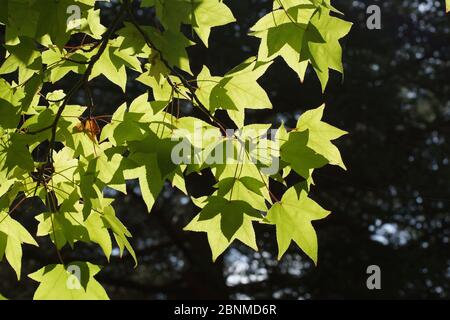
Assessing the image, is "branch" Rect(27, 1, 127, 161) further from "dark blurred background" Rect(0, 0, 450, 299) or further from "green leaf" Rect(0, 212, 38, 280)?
"dark blurred background" Rect(0, 0, 450, 299)

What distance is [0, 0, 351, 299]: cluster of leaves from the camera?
0.86 meters

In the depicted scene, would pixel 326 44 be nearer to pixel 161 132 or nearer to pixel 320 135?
pixel 320 135

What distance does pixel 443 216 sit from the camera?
403cm

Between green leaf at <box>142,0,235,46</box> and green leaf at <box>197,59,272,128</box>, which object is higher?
green leaf at <box>142,0,235,46</box>

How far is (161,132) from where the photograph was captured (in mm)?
912

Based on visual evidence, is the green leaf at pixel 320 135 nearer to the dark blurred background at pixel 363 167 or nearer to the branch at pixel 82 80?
the branch at pixel 82 80

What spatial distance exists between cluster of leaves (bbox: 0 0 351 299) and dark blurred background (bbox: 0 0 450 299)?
2.70 meters

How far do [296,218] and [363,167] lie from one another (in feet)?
10.6

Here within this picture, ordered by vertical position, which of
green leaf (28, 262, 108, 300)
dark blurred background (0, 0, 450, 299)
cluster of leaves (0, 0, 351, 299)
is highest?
dark blurred background (0, 0, 450, 299)

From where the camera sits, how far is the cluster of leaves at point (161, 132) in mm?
862

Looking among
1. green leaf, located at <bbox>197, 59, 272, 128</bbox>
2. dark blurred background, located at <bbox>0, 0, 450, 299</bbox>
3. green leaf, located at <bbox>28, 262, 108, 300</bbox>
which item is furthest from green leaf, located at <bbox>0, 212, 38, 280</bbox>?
dark blurred background, located at <bbox>0, 0, 450, 299</bbox>

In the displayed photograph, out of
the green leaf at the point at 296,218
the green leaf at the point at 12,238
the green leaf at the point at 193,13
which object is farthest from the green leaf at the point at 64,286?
the green leaf at the point at 193,13

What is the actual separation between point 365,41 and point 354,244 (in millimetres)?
1455

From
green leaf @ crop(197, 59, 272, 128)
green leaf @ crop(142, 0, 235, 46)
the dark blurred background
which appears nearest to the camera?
green leaf @ crop(142, 0, 235, 46)
